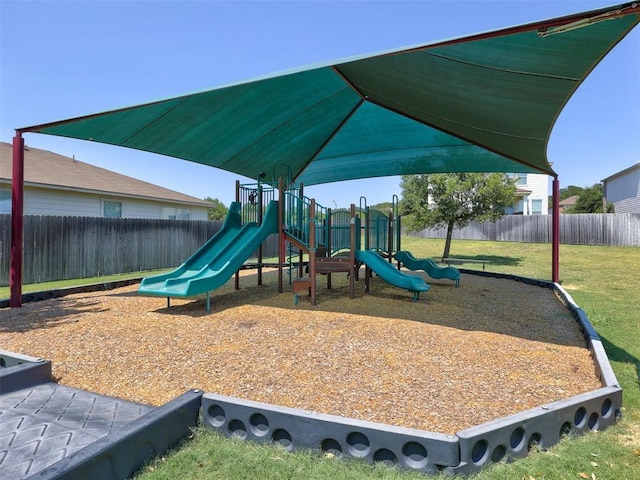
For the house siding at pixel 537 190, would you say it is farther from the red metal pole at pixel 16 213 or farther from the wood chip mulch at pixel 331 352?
the red metal pole at pixel 16 213

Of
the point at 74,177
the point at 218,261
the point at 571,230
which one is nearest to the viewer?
the point at 218,261

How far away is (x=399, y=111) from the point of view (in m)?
7.96

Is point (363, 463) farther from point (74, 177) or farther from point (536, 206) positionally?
point (536, 206)

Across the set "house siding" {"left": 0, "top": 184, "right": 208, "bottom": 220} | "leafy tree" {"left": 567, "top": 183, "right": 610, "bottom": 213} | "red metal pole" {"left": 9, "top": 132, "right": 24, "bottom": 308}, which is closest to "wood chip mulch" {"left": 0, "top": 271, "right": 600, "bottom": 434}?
"red metal pole" {"left": 9, "top": 132, "right": 24, "bottom": 308}

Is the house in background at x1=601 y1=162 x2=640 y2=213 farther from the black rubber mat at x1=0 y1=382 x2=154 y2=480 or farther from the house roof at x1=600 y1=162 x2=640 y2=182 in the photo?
the black rubber mat at x1=0 y1=382 x2=154 y2=480

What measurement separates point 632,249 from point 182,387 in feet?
77.8

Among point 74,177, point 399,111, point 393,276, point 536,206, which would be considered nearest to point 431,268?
point 393,276

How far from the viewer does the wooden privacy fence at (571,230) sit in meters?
20.7

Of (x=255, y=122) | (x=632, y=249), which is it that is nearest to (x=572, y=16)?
(x=255, y=122)

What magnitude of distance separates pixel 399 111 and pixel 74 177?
46.4 ft

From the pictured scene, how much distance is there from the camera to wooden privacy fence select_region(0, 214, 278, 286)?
35.4 feet

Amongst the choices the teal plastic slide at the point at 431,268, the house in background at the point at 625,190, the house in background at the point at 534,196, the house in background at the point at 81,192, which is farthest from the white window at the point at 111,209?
the house in background at the point at 625,190

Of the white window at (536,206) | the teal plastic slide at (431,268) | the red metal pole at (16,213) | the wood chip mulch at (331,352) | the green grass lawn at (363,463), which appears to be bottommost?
the green grass lawn at (363,463)

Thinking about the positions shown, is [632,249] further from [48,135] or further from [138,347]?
[48,135]
